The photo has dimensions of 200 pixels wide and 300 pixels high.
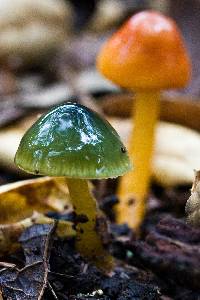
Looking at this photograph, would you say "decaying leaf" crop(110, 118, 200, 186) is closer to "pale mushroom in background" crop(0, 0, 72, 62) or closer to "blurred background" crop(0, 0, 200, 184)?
"blurred background" crop(0, 0, 200, 184)

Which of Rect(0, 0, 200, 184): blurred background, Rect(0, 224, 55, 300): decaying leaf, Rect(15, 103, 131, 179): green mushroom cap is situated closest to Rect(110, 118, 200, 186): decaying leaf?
Rect(0, 0, 200, 184): blurred background

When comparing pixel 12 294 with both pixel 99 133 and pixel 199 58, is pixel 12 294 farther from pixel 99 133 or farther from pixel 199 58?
pixel 199 58

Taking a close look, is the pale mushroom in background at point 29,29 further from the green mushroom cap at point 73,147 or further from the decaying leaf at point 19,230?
the green mushroom cap at point 73,147

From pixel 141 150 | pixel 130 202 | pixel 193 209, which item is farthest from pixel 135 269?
pixel 141 150

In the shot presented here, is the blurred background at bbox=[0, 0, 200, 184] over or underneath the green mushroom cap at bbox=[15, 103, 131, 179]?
over

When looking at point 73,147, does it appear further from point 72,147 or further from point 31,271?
point 31,271

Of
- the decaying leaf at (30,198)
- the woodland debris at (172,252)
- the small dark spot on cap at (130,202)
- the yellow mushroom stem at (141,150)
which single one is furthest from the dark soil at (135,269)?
the yellow mushroom stem at (141,150)

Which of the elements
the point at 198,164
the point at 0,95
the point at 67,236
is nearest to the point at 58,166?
the point at 67,236
